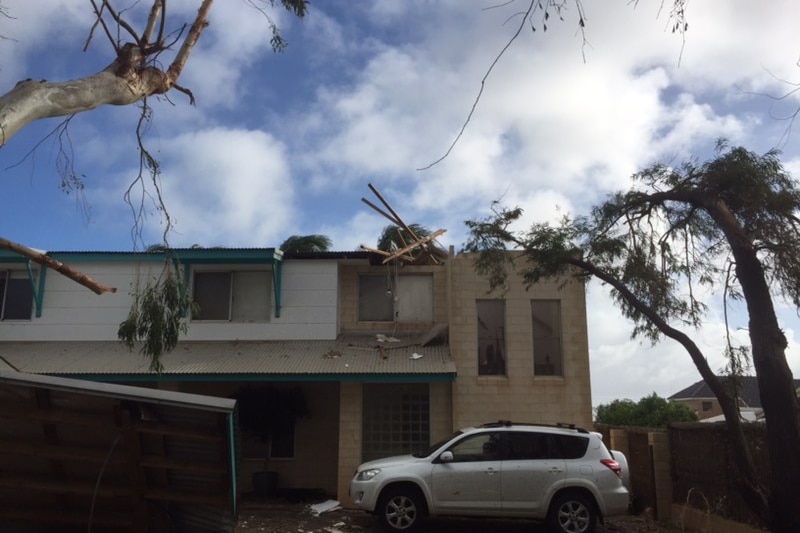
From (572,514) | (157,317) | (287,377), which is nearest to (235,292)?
(287,377)

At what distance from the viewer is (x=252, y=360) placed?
51.8ft

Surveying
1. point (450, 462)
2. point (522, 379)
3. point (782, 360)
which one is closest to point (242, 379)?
point (450, 462)

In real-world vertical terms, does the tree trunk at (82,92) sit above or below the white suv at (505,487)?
above

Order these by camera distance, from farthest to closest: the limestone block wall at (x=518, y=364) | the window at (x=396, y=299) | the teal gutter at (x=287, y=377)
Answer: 1. the window at (x=396, y=299)
2. the limestone block wall at (x=518, y=364)
3. the teal gutter at (x=287, y=377)

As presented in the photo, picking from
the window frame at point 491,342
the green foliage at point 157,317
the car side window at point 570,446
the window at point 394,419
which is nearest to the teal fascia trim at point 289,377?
the window frame at point 491,342

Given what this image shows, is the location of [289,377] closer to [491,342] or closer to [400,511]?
[400,511]

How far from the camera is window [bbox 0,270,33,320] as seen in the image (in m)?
17.9

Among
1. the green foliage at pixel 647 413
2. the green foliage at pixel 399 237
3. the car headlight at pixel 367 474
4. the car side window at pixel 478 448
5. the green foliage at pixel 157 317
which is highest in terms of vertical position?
the green foliage at pixel 399 237

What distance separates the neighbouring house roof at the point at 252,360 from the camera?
15.0 meters

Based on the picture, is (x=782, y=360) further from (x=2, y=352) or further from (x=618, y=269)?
(x=2, y=352)

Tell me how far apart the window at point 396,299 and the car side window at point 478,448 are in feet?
19.7

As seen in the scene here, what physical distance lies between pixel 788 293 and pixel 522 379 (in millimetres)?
8039

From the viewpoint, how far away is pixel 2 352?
16859 millimetres

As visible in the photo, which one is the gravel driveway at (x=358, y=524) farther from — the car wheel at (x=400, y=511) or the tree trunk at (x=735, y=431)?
the tree trunk at (x=735, y=431)
